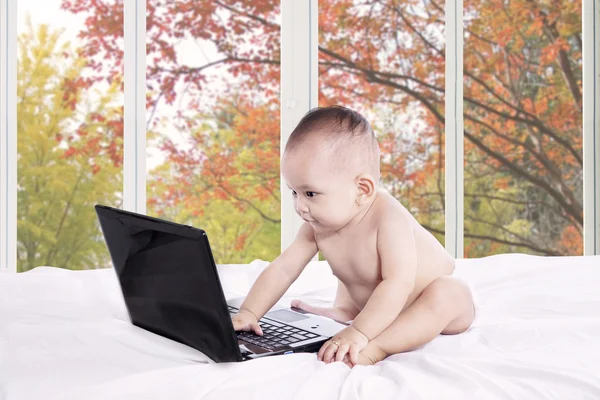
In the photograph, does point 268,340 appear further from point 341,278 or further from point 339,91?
point 339,91

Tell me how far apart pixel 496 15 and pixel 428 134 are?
88 centimetres

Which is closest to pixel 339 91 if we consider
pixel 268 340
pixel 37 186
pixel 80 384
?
pixel 37 186

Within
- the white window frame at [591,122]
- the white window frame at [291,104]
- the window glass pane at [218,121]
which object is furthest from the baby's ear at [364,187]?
the window glass pane at [218,121]

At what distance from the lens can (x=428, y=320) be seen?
3.25 feet

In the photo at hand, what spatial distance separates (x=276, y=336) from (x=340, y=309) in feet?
0.91

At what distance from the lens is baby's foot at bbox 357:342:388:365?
2.97 ft

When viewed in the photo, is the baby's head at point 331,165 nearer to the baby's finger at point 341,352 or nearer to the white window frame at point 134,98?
the baby's finger at point 341,352

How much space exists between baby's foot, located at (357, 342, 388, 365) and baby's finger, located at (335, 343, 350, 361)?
0.10 ft

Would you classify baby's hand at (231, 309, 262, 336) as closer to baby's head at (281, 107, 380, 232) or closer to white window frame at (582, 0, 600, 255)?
baby's head at (281, 107, 380, 232)

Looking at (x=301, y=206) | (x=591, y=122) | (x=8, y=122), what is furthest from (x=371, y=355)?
(x=591, y=122)

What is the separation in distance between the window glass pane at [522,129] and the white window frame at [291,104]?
822mm

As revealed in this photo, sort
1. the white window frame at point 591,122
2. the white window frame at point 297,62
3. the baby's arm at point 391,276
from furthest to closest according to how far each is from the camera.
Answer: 1. the white window frame at point 591,122
2. the white window frame at point 297,62
3. the baby's arm at point 391,276

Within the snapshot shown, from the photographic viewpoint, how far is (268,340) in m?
0.96

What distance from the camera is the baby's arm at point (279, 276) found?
1.10 metres
